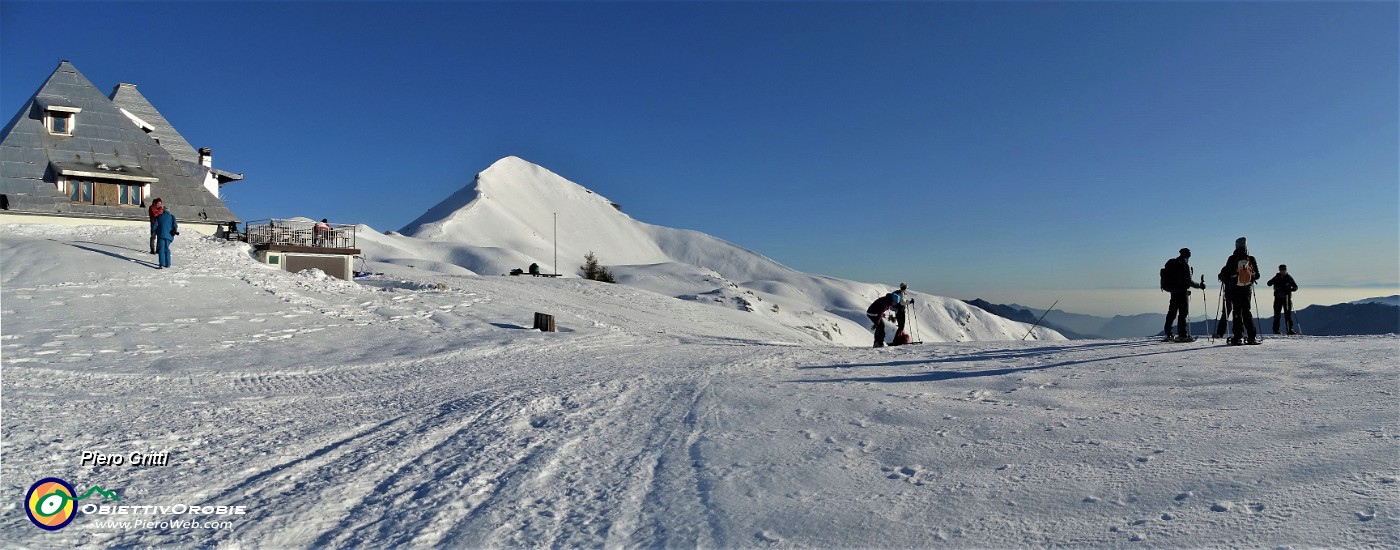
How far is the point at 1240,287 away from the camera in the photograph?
402 inches

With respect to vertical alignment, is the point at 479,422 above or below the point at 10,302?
below

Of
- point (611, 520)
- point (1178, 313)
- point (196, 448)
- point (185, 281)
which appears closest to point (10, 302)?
point (185, 281)

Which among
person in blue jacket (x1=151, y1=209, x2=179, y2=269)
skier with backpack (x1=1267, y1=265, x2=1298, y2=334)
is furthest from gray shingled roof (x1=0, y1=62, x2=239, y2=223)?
skier with backpack (x1=1267, y1=265, x2=1298, y2=334)

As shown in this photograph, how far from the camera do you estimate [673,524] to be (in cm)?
412

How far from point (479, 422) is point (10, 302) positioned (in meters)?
12.0

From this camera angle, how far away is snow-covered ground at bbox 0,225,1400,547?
397cm

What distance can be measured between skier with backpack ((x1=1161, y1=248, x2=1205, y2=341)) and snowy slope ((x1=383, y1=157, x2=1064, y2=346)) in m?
20.3

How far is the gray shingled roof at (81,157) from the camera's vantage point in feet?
75.7

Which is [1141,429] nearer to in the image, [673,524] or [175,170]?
[673,524]

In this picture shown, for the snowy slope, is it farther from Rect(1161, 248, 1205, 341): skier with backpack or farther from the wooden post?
Rect(1161, 248, 1205, 341): skier with backpack

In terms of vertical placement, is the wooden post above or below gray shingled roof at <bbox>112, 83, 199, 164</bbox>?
below

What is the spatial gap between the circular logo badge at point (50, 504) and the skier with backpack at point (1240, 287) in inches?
507

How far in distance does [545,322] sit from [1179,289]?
11559mm

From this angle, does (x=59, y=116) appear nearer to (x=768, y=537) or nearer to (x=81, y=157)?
(x=81, y=157)
